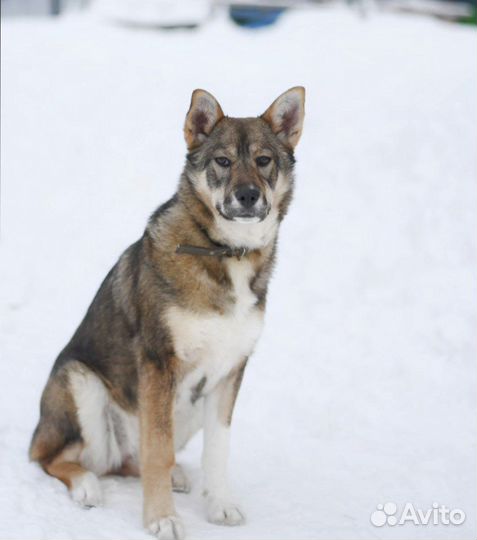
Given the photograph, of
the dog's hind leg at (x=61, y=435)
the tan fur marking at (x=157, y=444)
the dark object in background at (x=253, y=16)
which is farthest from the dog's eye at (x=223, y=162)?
the dark object in background at (x=253, y=16)

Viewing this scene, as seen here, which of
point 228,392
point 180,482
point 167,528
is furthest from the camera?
point 180,482

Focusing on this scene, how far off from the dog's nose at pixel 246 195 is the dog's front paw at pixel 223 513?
59.0 inches

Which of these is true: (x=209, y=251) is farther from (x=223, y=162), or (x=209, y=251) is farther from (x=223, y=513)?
(x=223, y=513)

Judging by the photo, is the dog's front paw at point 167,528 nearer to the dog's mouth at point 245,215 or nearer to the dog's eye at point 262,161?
the dog's mouth at point 245,215

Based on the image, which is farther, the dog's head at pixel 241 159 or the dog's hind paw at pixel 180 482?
the dog's hind paw at pixel 180 482

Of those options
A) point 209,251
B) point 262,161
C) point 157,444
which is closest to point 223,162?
point 262,161

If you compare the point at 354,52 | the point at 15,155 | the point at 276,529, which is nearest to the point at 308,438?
the point at 276,529

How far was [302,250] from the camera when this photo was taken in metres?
7.82

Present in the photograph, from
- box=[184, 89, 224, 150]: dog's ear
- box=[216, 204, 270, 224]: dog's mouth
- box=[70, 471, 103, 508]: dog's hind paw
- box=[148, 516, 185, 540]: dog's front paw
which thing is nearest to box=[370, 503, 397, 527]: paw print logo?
box=[148, 516, 185, 540]: dog's front paw

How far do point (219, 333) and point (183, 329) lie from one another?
0.56ft

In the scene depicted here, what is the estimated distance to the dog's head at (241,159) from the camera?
402cm

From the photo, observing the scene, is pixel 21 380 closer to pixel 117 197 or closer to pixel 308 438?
pixel 308 438

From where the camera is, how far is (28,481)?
430cm

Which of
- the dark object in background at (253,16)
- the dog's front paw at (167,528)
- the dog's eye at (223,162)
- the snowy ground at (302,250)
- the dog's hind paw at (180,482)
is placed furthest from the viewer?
the dark object in background at (253,16)
